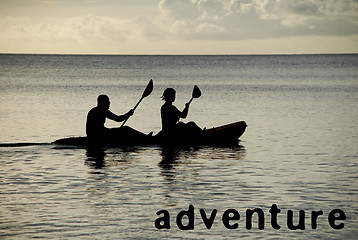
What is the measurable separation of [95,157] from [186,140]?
2987 millimetres

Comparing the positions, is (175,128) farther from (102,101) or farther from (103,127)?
(102,101)

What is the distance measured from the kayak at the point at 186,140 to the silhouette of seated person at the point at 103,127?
59 millimetres

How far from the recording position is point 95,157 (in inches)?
720

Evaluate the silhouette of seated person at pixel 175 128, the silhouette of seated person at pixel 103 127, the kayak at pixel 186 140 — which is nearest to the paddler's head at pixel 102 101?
the silhouette of seated person at pixel 103 127

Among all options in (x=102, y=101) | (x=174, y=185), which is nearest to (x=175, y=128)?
(x=102, y=101)

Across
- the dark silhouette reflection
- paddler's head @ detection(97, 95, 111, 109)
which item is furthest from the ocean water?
paddler's head @ detection(97, 95, 111, 109)

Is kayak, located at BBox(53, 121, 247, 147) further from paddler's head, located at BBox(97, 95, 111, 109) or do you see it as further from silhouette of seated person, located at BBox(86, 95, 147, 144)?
paddler's head, located at BBox(97, 95, 111, 109)

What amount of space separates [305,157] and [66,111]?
19422mm

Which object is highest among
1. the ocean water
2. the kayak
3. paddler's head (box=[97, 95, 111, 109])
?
paddler's head (box=[97, 95, 111, 109])

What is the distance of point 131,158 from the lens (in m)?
18.1

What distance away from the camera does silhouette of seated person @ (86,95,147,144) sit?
735 inches

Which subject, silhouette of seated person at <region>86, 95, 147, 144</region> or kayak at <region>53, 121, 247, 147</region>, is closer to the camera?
silhouette of seated person at <region>86, 95, 147, 144</region>

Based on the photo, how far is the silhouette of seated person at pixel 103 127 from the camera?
18672 mm

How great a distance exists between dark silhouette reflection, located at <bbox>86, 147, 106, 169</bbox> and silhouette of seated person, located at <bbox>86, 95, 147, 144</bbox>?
0.30m
